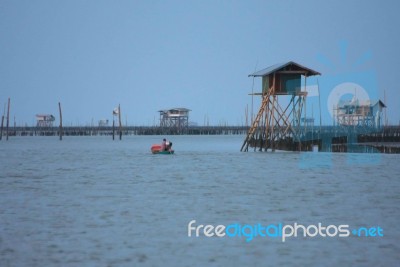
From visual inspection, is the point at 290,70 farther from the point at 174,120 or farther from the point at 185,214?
the point at 174,120

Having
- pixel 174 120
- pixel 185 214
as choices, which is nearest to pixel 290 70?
pixel 185 214

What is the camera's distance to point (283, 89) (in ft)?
155

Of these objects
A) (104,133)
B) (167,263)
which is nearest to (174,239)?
(167,263)

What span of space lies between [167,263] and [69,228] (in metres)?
4.28

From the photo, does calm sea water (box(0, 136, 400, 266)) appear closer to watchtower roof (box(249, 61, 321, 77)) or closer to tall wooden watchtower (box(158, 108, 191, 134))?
watchtower roof (box(249, 61, 321, 77))

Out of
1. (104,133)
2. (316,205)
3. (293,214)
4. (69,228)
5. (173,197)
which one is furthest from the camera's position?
(104,133)

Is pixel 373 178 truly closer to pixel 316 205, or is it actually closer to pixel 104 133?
pixel 316 205

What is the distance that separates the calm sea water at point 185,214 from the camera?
41.4ft

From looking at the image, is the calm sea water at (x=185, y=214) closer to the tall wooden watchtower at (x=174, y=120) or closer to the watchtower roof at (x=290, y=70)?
the watchtower roof at (x=290, y=70)

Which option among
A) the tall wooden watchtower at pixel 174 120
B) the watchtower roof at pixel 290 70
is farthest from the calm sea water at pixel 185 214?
the tall wooden watchtower at pixel 174 120

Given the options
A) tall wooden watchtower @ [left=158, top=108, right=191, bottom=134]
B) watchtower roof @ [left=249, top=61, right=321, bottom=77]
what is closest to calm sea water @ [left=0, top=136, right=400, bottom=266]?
Result: watchtower roof @ [left=249, top=61, right=321, bottom=77]

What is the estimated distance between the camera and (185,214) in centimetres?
1781

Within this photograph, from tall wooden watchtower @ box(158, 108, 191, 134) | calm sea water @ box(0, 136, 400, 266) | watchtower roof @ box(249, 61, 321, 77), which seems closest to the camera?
calm sea water @ box(0, 136, 400, 266)

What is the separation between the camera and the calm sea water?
1261cm
